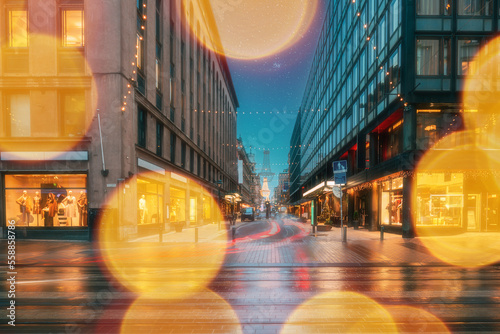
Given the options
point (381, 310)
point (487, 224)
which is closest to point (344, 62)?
point (487, 224)

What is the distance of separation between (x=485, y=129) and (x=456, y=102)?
2.57 metres

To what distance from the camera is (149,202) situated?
22.6 m

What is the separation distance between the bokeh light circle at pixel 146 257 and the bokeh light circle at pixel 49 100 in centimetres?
434

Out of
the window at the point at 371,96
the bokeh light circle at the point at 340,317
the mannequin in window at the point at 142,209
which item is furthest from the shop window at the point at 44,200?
the window at the point at 371,96

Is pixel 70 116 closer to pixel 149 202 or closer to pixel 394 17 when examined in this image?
pixel 149 202

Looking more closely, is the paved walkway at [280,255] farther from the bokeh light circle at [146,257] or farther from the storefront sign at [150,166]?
the storefront sign at [150,166]

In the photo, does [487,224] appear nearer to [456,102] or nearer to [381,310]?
[456,102]

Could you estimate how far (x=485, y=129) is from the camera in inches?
760

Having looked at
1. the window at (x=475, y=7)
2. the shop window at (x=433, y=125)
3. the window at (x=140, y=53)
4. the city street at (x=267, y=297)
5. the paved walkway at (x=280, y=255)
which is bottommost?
the paved walkway at (x=280, y=255)

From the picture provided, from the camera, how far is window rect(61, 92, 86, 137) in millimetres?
18391

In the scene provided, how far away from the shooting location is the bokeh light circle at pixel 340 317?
17.0 feet

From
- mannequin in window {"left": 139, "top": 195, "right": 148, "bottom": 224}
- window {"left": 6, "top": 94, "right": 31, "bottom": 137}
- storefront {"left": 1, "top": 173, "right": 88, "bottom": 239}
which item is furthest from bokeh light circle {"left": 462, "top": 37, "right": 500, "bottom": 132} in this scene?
window {"left": 6, "top": 94, "right": 31, "bottom": 137}

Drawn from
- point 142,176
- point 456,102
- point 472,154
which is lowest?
point 142,176

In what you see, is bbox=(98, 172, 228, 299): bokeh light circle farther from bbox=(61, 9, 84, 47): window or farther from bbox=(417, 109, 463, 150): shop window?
bbox=(417, 109, 463, 150): shop window
